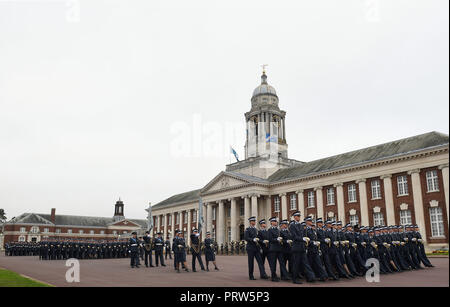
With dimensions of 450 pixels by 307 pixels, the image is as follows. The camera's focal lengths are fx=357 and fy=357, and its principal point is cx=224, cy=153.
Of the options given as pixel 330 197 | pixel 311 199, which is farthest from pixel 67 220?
pixel 330 197

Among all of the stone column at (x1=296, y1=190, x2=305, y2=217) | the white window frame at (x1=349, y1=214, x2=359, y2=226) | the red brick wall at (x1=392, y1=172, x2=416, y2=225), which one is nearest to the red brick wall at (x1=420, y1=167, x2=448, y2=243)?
the red brick wall at (x1=392, y1=172, x2=416, y2=225)

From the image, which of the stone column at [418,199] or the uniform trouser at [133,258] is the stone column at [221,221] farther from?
the uniform trouser at [133,258]

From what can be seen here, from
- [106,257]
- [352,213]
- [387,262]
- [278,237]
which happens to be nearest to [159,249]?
[278,237]

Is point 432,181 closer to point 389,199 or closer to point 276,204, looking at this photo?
point 389,199

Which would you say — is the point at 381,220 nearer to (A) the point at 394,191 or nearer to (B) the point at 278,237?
(A) the point at 394,191

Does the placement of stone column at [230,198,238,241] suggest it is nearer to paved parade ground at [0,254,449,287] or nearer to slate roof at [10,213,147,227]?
paved parade ground at [0,254,449,287]

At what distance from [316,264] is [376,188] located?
86.1 ft

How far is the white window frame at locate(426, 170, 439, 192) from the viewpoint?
1205 inches

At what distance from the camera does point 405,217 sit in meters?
32.5

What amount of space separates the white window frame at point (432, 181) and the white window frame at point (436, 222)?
5.42 feet

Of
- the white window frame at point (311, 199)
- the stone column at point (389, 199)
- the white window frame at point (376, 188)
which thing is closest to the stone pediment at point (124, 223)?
the white window frame at point (311, 199)

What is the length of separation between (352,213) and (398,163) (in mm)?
6913
